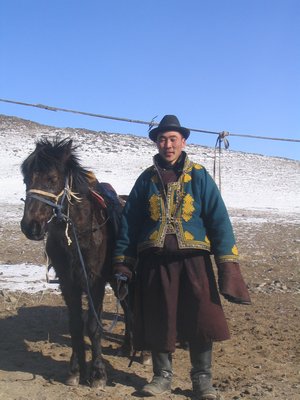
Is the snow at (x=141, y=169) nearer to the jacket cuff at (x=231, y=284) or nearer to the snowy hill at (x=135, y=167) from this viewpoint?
the snowy hill at (x=135, y=167)

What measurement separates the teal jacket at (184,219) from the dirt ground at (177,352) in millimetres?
1207

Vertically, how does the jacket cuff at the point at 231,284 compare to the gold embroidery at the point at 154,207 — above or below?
below

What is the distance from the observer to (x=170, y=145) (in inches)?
163

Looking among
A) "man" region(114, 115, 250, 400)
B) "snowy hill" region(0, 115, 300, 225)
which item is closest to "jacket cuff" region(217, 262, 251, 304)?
"man" region(114, 115, 250, 400)

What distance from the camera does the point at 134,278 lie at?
4.35 m

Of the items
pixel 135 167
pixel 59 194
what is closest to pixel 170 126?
pixel 59 194

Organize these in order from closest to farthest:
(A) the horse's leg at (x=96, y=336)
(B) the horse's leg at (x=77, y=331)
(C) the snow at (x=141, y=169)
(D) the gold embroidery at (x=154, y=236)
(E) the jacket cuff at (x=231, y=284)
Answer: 1. (E) the jacket cuff at (x=231, y=284)
2. (D) the gold embroidery at (x=154, y=236)
3. (A) the horse's leg at (x=96, y=336)
4. (B) the horse's leg at (x=77, y=331)
5. (C) the snow at (x=141, y=169)

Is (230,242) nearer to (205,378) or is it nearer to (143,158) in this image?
(205,378)

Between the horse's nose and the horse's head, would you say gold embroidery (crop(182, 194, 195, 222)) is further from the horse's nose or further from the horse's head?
the horse's nose

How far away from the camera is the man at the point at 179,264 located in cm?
393

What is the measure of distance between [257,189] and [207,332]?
25379mm

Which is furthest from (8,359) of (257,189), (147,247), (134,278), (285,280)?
(257,189)

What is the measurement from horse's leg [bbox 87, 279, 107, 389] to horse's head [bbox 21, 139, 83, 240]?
34.1 inches

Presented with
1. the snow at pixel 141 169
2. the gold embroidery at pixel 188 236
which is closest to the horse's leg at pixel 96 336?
the gold embroidery at pixel 188 236
